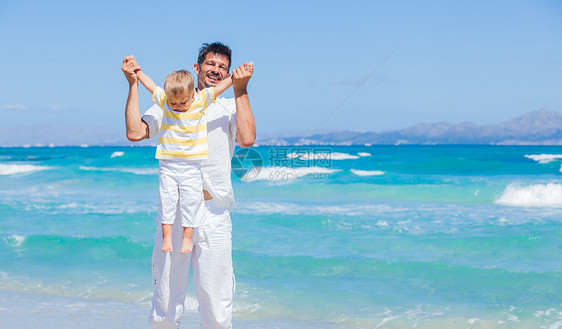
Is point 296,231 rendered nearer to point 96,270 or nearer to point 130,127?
point 96,270

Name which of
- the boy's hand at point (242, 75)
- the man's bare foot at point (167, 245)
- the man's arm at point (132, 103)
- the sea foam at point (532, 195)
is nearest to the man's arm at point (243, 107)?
the boy's hand at point (242, 75)

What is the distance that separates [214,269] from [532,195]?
15595 millimetres

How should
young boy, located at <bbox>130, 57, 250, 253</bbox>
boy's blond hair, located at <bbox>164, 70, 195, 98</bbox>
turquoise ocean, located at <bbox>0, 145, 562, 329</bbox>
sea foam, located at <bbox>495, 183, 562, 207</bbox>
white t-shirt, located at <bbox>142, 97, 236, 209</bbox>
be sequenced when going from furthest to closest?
sea foam, located at <bbox>495, 183, 562, 207</bbox> < turquoise ocean, located at <bbox>0, 145, 562, 329</bbox> < white t-shirt, located at <bbox>142, 97, 236, 209</bbox> < young boy, located at <bbox>130, 57, 250, 253</bbox> < boy's blond hair, located at <bbox>164, 70, 195, 98</bbox>

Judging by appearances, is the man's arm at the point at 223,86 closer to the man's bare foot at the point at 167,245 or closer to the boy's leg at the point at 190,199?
the boy's leg at the point at 190,199

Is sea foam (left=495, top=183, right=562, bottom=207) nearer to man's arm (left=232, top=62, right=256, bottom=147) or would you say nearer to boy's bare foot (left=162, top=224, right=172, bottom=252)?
man's arm (left=232, top=62, right=256, bottom=147)

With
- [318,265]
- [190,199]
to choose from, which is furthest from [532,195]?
[190,199]

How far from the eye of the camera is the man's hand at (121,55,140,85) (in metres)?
2.61

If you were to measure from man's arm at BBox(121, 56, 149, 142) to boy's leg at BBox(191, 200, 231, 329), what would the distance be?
1.87ft

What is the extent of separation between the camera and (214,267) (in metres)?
2.88

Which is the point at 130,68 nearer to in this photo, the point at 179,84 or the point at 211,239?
the point at 179,84

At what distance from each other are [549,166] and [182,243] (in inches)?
1440

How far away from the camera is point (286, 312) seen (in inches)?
215

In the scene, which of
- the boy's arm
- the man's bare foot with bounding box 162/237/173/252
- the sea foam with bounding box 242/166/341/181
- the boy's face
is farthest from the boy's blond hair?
the sea foam with bounding box 242/166/341/181

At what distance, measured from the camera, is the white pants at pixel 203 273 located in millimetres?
2861
